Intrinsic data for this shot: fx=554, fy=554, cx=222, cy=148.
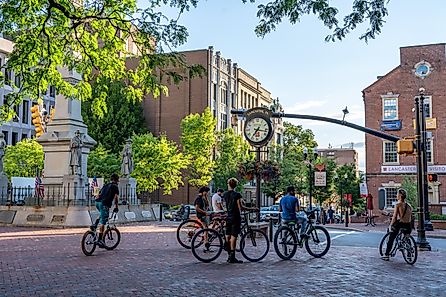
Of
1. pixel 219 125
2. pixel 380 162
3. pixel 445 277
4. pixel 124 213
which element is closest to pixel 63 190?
pixel 124 213

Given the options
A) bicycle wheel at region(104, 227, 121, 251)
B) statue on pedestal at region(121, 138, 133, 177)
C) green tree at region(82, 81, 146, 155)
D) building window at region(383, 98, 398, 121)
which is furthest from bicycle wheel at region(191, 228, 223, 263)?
green tree at region(82, 81, 146, 155)

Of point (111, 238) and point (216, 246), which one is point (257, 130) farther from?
point (216, 246)

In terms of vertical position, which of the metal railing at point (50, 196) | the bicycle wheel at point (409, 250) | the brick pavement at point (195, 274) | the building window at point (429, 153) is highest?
the building window at point (429, 153)

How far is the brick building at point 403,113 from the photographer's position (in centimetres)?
4703

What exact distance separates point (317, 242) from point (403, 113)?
120 feet

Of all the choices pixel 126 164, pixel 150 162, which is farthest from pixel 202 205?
pixel 150 162

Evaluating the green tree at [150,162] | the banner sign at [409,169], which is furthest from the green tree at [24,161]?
the banner sign at [409,169]

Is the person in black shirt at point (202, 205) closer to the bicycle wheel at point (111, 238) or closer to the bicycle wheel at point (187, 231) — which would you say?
the bicycle wheel at point (187, 231)

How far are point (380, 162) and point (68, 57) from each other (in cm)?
3976

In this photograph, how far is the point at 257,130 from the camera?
65.8 ft

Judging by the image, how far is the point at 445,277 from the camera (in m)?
11.1

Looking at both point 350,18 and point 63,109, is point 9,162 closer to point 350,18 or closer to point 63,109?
point 63,109

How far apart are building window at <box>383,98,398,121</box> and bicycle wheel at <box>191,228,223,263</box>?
1516 inches

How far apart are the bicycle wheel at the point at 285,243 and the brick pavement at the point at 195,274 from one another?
0.68 feet
